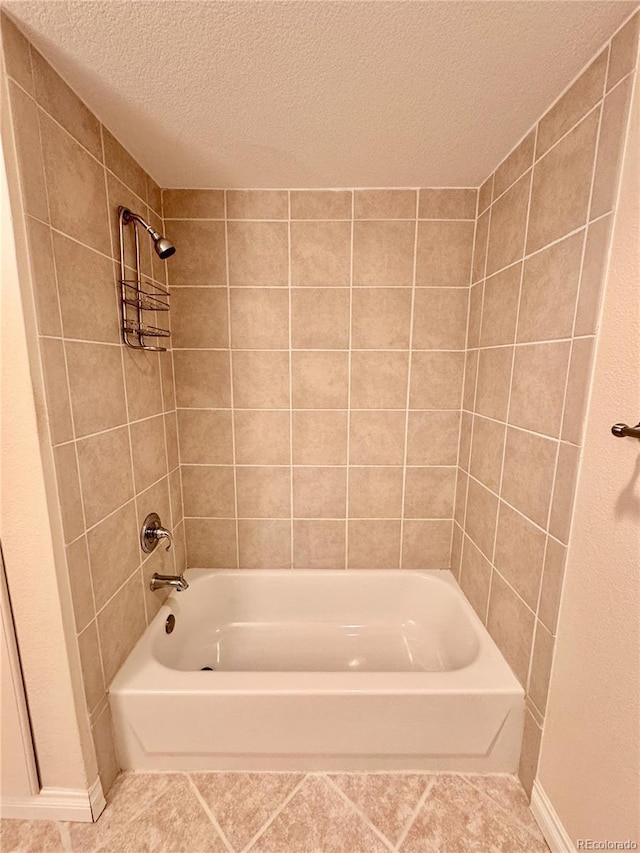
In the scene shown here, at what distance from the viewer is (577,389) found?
0.83 meters

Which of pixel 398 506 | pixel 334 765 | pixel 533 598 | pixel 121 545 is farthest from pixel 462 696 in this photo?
pixel 121 545

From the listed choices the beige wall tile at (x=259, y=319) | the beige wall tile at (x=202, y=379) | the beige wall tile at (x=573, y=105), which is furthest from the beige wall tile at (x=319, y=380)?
the beige wall tile at (x=573, y=105)

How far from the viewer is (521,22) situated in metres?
0.71

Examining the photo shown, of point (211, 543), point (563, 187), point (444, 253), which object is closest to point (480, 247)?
point (444, 253)

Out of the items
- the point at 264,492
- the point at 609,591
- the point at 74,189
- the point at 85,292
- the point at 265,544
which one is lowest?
the point at 265,544

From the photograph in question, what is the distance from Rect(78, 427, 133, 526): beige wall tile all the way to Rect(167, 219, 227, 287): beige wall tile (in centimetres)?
70

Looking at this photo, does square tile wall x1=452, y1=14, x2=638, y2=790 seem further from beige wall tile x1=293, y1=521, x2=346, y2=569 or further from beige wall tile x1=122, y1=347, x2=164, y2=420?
beige wall tile x1=122, y1=347, x2=164, y2=420

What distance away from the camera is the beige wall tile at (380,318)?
1.44 meters

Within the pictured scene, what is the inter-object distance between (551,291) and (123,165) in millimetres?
1365

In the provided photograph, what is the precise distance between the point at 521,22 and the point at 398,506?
1.48 meters

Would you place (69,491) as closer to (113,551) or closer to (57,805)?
(113,551)

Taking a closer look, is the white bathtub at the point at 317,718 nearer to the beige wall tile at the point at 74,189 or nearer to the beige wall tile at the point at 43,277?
the beige wall tile at the point at 43,277

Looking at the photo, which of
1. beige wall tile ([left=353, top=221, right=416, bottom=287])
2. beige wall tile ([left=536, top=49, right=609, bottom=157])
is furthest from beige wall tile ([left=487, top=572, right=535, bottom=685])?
beige wall tile ([left=536, top=49, right=609, bottom=157])

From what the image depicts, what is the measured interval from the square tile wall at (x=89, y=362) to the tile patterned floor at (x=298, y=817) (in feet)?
0.44
